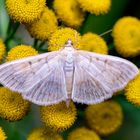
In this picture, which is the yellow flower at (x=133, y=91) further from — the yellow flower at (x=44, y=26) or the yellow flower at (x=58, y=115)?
the yellow flower at (x=44, y=26)

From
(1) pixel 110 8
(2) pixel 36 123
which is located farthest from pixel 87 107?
(1) pixel 110 8

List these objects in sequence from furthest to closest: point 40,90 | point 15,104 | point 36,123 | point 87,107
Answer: point 36,123 → point 87,107 → point 15,104 → point 40,90

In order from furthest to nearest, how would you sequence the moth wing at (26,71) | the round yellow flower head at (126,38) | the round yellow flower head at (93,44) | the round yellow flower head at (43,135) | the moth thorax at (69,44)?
the round yellow flower head at (126,38), the round yellow flower head at (93,44), the round yellow flower head at (43,135), the moth thorax at (69,44), the moth wing at (26,71)

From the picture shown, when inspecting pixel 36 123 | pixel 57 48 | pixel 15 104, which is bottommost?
pixel 36 123

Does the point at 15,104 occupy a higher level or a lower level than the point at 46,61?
lower

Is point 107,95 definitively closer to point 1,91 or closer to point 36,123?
point 1,91

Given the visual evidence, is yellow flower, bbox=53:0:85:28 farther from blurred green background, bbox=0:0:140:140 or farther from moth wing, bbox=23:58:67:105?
moth wing, bbox=23:58:67:105

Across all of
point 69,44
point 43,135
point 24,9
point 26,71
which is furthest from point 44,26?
point 43,135

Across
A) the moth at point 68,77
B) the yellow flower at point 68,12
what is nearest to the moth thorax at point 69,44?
the moth at point 68,77
